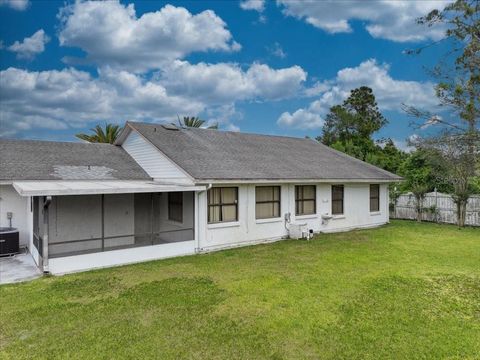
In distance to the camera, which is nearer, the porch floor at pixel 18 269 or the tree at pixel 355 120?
the porch floor at pixel 18 269

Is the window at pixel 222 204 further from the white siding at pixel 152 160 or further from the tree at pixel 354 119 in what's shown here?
the tree at pixel 354 119

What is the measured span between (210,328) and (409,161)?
24.4 metres

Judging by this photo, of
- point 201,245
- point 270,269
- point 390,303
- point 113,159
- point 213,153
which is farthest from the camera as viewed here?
point 113,159

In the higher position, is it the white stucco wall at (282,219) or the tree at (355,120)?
the tree at (355,120)

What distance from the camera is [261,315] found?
20.9 feet

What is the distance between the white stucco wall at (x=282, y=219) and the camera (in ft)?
41.0

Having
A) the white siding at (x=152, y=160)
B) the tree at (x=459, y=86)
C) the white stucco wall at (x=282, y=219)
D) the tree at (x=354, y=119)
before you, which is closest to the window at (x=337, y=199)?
the white stucco wall at (x=282, y=219)

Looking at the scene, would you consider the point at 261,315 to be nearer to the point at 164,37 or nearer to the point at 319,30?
the point at 164,37

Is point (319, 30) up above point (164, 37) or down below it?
above

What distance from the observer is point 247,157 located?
1585cm

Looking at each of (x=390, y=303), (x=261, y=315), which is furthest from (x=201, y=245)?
(x=390, y=303)

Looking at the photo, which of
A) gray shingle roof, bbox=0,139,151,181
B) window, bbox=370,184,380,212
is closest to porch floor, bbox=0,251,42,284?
gray shingle roof, bbox=0,139,151,181

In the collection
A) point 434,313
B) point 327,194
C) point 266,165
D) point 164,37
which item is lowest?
point 434,313

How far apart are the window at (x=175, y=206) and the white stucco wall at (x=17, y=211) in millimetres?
5192
